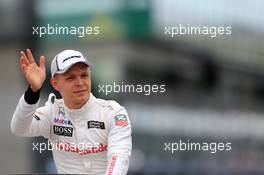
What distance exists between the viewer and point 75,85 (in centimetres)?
314

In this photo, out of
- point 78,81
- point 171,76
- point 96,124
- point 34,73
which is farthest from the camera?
point 171,76

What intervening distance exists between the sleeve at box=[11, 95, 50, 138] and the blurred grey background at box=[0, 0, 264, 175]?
1.32ft

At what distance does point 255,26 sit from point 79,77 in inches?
99.4

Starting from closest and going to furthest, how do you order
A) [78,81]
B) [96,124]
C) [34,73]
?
1. [34,73]
2. [78,81]
3. [96,124]

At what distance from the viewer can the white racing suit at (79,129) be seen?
319 centimetres

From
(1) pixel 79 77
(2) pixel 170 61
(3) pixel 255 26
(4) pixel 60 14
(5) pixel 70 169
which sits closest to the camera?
(1) pixel 79 77

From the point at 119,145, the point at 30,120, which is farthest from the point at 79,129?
the point at 119,145

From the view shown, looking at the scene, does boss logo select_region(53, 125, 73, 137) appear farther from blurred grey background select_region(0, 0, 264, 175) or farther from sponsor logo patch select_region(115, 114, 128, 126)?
blurred grey background select_region(0, 0, 264, 175)

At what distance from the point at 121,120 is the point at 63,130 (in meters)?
0.30

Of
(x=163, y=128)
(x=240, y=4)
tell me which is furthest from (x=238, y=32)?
(x=163, y=128)

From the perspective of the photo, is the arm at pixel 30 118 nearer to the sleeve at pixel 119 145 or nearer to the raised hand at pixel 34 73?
the raised hand at pixel 34 73

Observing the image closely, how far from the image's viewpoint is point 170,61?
5938mm

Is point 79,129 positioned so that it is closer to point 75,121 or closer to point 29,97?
point 75,121

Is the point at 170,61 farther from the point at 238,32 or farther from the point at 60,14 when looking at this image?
the point at 60,14
